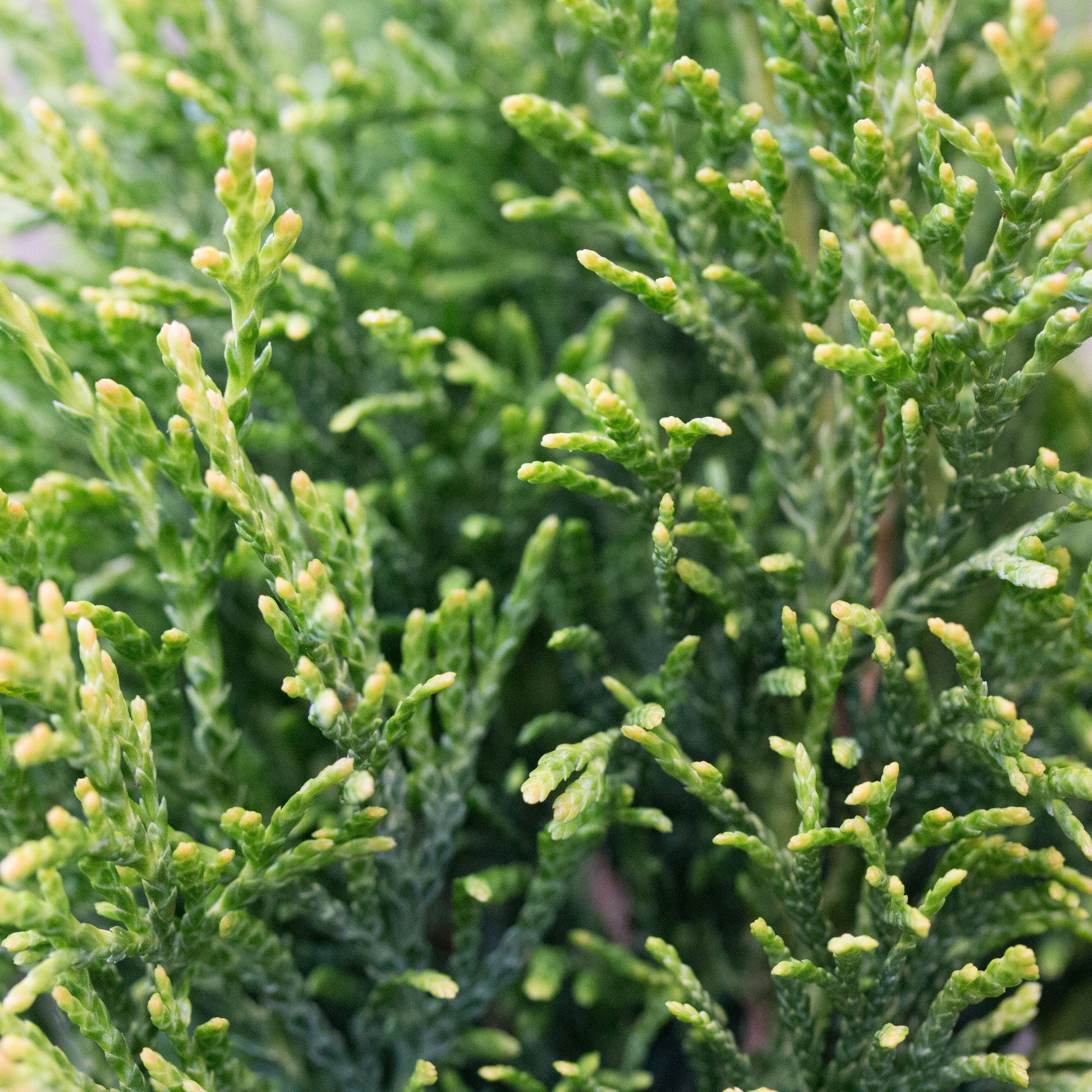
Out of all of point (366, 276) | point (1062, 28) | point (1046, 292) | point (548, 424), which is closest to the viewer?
point (1046, 292)

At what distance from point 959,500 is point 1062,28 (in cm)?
140

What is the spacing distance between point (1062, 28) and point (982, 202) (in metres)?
0.63

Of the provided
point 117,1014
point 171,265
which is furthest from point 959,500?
point 171,265

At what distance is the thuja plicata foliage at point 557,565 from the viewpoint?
0.77 meters

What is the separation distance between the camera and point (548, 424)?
55.1 inches

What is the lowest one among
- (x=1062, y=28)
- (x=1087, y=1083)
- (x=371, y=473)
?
(x=1087, y=1083)

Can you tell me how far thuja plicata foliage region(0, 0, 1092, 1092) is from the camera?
30.2 inches

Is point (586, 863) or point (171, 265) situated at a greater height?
point (171, 265)

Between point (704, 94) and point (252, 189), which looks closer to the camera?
point (252, 189)

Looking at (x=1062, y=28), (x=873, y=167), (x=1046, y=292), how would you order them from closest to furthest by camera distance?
(x=1046, y=292) < (x=873, y=167) < (x=1062, y=28)

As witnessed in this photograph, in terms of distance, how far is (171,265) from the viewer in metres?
1.45

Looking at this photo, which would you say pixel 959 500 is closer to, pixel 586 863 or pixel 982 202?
pixel 586 863

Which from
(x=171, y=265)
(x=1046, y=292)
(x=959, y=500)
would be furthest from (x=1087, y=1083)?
(x=171, y=265)

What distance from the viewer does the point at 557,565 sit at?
128 cm
